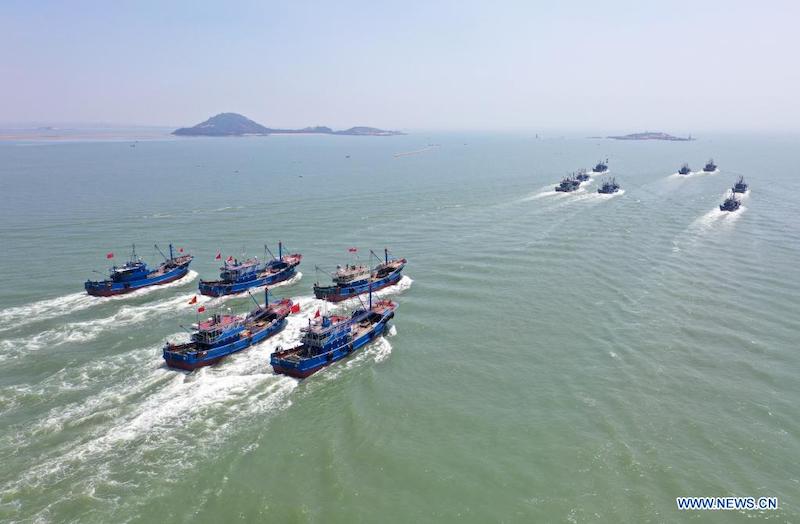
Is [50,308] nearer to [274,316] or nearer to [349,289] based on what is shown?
[274,316]

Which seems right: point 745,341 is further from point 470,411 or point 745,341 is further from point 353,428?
point 353,428

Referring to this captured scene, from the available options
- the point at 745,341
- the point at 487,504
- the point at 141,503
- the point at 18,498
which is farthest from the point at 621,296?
the point at 18,498

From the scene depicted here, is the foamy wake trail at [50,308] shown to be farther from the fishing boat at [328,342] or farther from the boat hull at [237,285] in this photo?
the fishing boat at [328,342]

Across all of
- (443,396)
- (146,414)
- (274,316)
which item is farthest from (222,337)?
(443,396)

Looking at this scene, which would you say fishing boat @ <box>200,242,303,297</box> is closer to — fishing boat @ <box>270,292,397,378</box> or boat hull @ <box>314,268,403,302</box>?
boat hull @ <box>314,268,403,302</box>

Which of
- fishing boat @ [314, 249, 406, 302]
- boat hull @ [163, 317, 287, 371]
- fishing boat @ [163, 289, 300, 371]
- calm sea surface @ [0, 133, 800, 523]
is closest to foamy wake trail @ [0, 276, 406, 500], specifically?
calm sea surface @ [0, 133, 800, 523]

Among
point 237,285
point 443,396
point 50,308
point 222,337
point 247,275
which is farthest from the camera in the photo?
point 247,275

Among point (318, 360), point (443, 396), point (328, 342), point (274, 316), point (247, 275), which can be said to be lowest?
point (443, 396)
